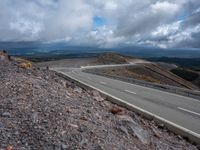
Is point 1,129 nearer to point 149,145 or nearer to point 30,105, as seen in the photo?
point 30,105

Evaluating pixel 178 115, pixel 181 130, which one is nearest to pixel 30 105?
pixel 181 130

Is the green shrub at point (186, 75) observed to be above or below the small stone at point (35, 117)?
below

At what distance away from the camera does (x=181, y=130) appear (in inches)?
349

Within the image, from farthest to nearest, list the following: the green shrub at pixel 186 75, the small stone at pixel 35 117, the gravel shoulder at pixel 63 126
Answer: the green shrub at pixel 186 75 < the small stone at pixel 35 117 < the gravel shoulder at pixel 63 126

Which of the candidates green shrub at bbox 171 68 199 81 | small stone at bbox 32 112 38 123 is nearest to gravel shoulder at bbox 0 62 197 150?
small stone at bbox 32 112 38 123

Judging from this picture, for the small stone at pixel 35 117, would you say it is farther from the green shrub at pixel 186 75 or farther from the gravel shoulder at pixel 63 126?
the green shrub at pixel 186 75

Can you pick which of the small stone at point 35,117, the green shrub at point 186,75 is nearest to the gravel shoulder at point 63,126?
the small stone at point 35,117

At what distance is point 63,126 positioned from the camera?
700cm

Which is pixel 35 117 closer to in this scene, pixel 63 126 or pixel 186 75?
pixel 63 126

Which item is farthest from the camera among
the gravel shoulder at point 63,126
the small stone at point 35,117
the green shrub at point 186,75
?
the green shrub at point 186,75

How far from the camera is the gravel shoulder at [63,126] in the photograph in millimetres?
6250

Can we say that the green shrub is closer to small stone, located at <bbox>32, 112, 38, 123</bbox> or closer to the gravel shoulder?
the gravel shoulder

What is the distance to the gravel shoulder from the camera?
20.5 feet

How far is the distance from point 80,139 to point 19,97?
9.86ft
